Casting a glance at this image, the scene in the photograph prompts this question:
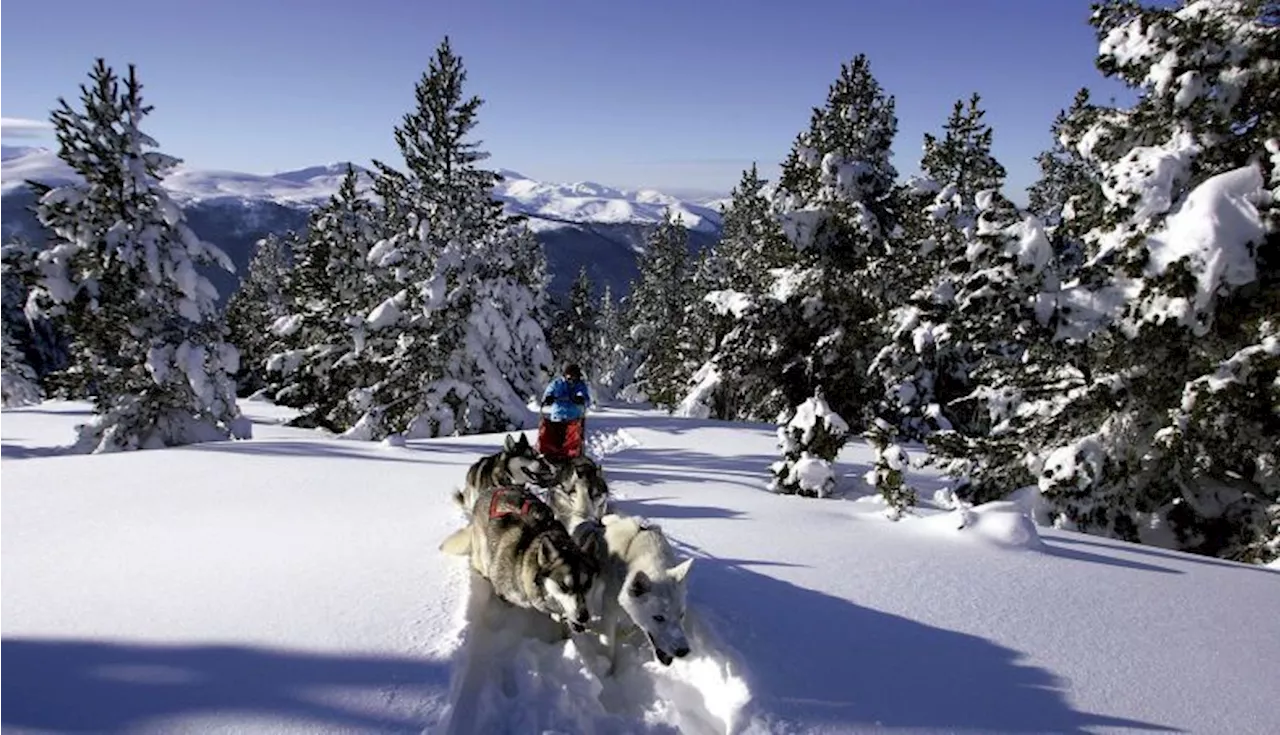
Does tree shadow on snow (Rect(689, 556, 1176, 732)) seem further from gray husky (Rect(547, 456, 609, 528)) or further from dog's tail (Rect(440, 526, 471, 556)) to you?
gray husky (Rect(547, 456, 609, 528))

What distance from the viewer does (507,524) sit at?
214 inches

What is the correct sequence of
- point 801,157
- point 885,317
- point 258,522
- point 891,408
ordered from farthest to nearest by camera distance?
point 801,157 < point 891,408 < point 885,317 < point 258,522

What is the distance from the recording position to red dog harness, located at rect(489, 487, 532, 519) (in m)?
5.61

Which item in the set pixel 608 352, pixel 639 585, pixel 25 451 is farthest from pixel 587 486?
pixel 608 352

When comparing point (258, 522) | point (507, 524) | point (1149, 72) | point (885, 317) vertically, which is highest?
point (1149, 72)

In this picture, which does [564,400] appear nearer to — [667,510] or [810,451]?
[667,510]

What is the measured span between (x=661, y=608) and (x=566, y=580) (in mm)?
685

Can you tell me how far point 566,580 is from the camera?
4.70 meters

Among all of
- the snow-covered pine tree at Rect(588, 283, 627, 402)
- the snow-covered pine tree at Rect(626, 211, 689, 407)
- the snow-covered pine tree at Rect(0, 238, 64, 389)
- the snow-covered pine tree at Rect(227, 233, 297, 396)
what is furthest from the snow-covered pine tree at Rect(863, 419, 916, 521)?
the snow-covered pine tree at Rect(588, 283, 627, 402)

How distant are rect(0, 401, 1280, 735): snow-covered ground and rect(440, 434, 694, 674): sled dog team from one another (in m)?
0.26

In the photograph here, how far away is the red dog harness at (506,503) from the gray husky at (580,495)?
1.25m

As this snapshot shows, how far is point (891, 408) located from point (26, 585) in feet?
61.6

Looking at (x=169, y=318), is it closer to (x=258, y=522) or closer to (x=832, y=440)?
(x=258, y=522)

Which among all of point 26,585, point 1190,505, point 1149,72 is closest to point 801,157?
point 1149,72
